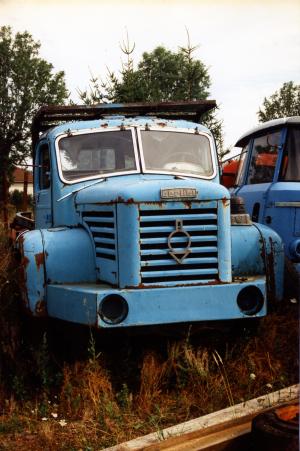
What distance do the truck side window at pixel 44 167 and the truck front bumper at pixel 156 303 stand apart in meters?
1.69

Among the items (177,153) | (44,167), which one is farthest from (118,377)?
(44,167)

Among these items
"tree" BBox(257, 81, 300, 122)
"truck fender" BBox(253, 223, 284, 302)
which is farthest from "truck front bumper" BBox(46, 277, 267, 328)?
"tree" BBox(257, 81, 300, 122)

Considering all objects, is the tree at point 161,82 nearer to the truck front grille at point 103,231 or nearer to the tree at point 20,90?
the tree at point 20,90

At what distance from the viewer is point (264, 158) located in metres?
8.23

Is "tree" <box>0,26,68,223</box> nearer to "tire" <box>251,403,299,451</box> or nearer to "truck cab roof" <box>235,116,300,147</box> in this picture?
"truck cab roof" <box>235,116,300,147</box>

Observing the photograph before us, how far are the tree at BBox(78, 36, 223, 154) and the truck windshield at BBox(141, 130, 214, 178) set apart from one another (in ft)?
13.0

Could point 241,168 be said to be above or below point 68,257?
above

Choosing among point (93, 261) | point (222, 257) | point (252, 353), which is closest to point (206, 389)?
point (252, 353)

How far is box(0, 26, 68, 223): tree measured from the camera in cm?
1339

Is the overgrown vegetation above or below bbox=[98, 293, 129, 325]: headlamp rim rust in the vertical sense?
below

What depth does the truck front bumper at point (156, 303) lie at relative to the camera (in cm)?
433

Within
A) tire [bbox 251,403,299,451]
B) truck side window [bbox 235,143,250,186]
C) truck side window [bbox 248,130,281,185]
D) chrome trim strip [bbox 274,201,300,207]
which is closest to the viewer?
tire [bbox 251,403,299,451]

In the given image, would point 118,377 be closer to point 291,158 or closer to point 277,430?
point 277,430

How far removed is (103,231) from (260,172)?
405cm
